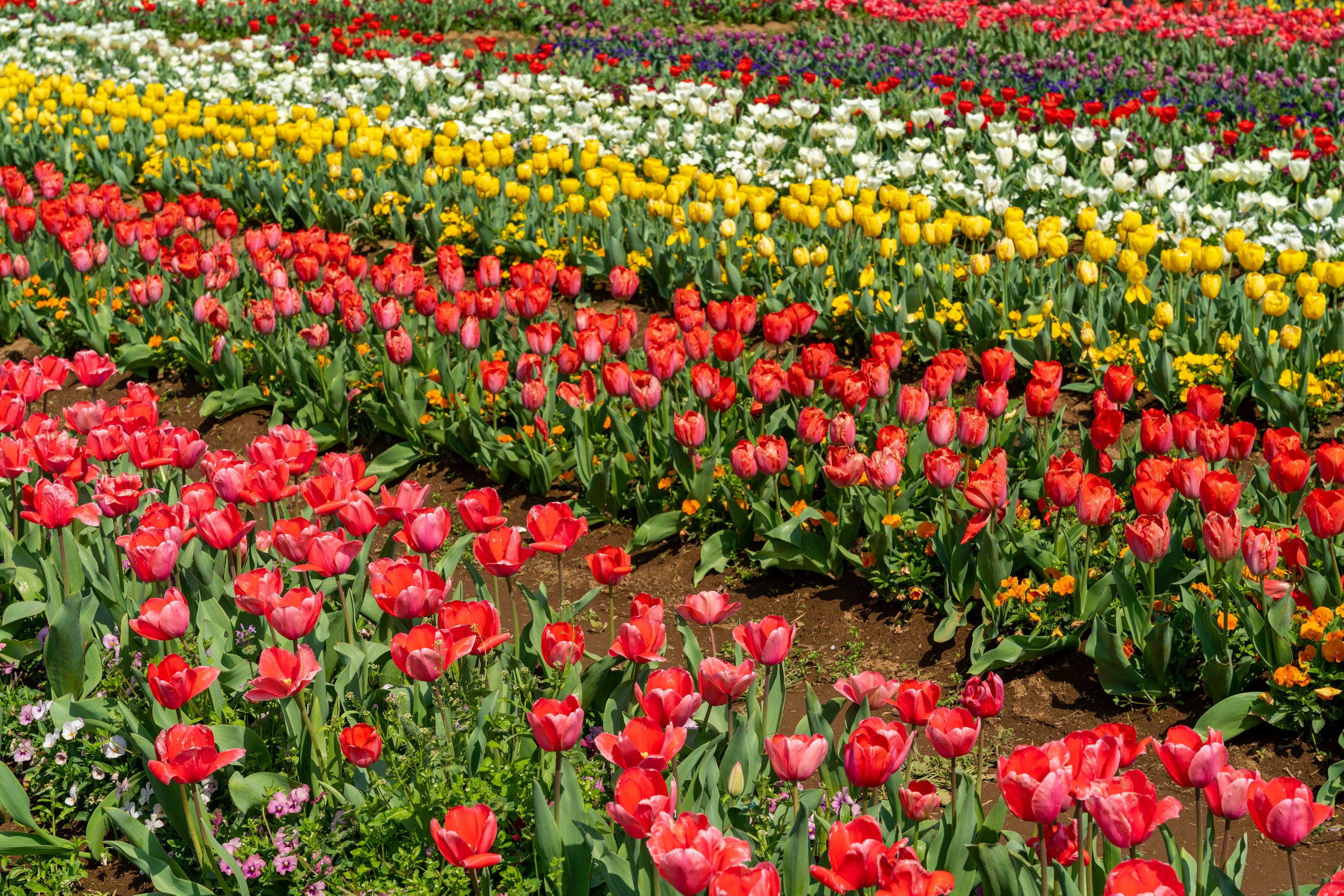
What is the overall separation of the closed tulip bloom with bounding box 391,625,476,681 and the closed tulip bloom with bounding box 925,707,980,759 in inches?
36.5

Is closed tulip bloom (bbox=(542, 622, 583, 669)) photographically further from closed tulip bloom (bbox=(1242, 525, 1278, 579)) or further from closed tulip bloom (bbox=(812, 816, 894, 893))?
closed tulip bloom (bbox=(1242, 525, 1278, 579))

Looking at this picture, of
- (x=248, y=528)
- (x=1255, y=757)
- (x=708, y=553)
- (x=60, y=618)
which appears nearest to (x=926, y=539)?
(x=708, y=553)

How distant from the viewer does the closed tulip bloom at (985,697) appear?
2320mm

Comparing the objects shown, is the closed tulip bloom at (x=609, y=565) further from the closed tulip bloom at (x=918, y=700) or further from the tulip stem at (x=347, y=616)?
the closed tulip bloom at (x=918, y=700)

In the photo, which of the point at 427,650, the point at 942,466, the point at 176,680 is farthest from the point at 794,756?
the point at 942,466

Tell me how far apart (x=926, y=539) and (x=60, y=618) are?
2.64 m

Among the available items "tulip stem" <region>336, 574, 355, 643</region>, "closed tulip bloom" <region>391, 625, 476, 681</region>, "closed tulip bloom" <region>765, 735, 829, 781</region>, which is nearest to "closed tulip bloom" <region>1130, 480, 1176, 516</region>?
"closed tulip bloom" <region>765, 735, 829, 781</region>

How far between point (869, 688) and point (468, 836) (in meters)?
0.84

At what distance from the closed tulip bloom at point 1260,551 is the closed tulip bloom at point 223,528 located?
7.98ft

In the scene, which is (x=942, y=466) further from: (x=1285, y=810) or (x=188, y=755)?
(x=188, y=755)

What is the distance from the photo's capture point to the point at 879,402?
190 inches

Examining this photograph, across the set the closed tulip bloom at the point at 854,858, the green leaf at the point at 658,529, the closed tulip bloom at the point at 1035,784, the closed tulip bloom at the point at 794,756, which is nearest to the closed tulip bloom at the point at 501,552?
the closed tulip bloom at the point at 794,756

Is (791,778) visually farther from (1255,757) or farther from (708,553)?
(708,553)

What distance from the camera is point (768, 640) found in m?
2.47
